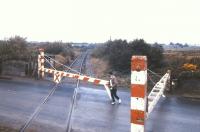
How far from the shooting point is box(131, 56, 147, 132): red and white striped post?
13.3 ft

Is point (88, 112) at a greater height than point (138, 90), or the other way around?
point (138, 90)

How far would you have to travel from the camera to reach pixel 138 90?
13.4ft

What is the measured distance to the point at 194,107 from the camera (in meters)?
→ 12.4

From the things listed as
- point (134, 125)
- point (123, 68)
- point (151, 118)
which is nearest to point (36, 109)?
point (151, 118)

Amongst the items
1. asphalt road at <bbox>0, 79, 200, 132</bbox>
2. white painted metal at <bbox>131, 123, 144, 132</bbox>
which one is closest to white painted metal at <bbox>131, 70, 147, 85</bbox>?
white painted metal at <bbox>131, 123, 144, 132</bbox>

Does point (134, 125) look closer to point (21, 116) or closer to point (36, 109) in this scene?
point (21, 116)

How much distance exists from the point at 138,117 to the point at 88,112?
24.7 ft

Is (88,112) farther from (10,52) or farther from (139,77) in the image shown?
(10,52)

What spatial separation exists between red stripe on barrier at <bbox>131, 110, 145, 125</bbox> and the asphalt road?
522 cm

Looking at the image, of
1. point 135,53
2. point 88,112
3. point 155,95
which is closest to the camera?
point 155,95

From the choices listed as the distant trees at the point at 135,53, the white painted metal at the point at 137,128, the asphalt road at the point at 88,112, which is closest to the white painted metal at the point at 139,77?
the white painted metal at the point at 137,128

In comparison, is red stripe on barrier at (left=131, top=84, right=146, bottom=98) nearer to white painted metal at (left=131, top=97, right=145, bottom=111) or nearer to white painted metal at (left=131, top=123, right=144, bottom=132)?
white painted metal at (left=131, top=97, right=145, bottom=111)

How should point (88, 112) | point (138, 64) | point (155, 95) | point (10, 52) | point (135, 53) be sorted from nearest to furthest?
point (138, 64)
point (155, 95)
point (88, 112)
point (10, 52)
point (135, 53)

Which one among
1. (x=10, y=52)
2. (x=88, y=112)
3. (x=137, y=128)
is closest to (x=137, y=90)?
(x=137, y=128)
